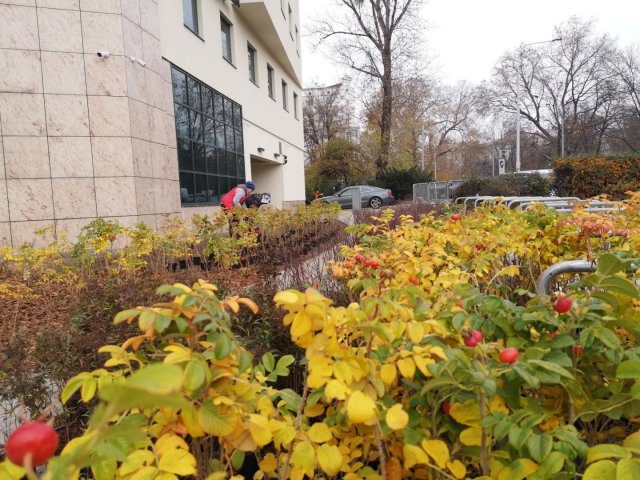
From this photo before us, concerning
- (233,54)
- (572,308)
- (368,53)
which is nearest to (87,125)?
(233,54)

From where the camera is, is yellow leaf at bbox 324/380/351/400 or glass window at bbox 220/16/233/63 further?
glass window at bbox 220/16/233/63

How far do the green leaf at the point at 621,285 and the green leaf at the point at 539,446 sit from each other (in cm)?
44

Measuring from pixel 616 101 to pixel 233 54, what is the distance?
37.9 meters

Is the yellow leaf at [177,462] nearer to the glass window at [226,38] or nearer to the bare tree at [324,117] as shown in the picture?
the glass window at [226,38]

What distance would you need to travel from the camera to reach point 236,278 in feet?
16.1

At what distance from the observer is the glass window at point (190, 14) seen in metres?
11.9

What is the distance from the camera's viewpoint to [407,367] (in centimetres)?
104

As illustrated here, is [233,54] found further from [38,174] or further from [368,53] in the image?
[368,53]

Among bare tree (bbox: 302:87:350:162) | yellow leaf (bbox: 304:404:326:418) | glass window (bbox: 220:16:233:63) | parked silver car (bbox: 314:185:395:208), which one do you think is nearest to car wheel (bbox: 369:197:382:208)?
parked silver car (bbox: 314:185:395:208)

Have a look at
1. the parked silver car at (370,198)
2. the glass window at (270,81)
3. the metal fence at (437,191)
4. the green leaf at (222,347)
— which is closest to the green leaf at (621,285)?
the green leaf at (222,347)

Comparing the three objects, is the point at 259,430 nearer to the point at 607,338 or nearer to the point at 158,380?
the point at 158,380

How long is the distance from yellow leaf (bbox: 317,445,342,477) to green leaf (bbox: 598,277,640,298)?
0.81 meters

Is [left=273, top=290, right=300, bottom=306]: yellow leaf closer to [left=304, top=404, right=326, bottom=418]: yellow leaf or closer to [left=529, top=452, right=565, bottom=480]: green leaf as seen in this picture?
[left=304, top=404, right=326, bottom=418]: yellow leaf

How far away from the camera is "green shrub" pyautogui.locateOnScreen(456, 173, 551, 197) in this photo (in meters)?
17.9
